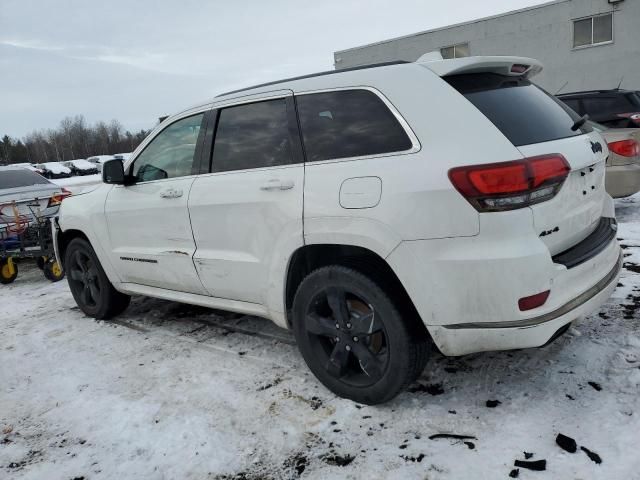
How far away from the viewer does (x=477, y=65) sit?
8.68 ft

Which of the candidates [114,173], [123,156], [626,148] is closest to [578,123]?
[114,173]

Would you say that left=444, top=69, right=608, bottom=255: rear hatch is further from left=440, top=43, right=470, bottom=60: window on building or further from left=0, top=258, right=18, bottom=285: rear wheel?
left=440, top=43, right=470, bottom=60: window on building

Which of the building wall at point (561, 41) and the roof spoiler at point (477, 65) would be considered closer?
the roof spoiler at point (477, 65)

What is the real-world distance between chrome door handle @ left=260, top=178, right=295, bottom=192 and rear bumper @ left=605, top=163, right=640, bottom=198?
4.99 metres

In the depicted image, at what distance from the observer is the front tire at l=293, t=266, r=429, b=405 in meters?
2.58

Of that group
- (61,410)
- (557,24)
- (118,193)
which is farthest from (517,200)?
(557,24)

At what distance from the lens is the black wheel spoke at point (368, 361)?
8.87ft

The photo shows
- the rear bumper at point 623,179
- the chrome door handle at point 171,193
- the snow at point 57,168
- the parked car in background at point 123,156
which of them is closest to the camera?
the chrome door handle at point 171,193

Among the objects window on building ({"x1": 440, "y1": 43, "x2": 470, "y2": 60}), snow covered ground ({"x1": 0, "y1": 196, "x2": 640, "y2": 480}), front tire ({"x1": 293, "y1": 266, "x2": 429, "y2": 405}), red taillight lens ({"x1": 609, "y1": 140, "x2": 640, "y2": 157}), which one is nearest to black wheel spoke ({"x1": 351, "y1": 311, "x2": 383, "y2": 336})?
front tire ({"x1": 293, "y1": 266, "x2": 429, "y2": 405})

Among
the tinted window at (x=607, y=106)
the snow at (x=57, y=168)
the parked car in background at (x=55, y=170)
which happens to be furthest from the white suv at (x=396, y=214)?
the snow at (x=57, y=168)

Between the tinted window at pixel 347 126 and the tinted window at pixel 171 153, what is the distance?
1.05 meters

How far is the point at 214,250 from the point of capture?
340cm

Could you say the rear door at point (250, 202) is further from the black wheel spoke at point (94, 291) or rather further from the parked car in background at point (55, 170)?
the parked car in background at point (55, 170)

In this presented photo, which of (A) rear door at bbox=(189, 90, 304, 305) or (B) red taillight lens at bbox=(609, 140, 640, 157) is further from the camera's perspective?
(B) red taillight lens at bbox=(609, 140, 640, 157)
